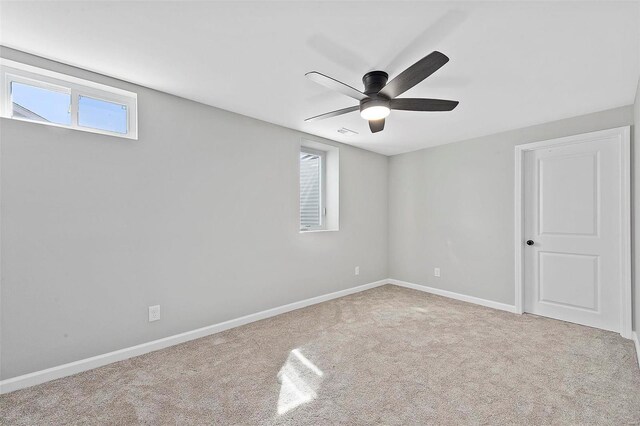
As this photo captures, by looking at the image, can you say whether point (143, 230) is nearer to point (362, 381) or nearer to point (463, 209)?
point (362, 381)

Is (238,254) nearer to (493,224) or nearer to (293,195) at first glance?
(293,195)

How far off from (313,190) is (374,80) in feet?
7.87

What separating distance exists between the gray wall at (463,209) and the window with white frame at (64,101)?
12.7ft

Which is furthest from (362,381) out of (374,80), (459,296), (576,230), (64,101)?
(64,101)

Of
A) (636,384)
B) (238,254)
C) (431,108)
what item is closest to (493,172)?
(431,108)

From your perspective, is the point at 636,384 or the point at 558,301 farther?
the point at 558,301

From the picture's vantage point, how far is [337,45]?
6.24 ft

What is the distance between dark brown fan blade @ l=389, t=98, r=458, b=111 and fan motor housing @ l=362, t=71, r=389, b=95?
0.53ft

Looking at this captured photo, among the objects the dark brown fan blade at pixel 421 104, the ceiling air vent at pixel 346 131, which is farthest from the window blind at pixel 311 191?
the dark brown fan blade at pixel 421 104

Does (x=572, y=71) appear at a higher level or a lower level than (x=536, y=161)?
higher

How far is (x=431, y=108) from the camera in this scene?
225 cm

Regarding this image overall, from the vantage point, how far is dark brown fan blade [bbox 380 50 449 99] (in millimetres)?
1603

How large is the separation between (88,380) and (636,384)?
154 inches

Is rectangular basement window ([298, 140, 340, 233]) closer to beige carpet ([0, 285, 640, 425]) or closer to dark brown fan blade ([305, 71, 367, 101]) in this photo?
beige carpet ([0, 285, 640, 425])
